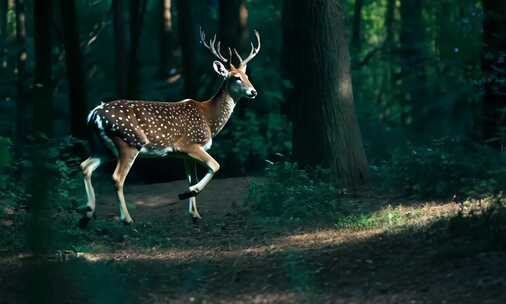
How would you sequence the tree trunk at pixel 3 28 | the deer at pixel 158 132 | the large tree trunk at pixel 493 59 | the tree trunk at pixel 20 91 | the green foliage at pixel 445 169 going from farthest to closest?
the tree trunk at pixel 3 28 < the tree trunk at pixel 20 91 < the large tree trunk at pixel 493 59 < the deer at pixel 158 132 < the green foliage at pixel 445 169

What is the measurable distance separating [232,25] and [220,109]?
18.6 ft

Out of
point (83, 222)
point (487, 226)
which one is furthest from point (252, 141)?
point (487, 226)

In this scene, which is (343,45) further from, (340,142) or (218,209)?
(218,209)

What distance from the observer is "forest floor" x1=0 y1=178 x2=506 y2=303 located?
23.7 feet

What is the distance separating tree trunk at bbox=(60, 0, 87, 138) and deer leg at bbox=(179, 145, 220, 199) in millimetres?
5800

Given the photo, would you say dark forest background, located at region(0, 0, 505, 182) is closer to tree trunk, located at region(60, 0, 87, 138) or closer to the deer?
tree trunk, located at region(60, 0, 87, 138)

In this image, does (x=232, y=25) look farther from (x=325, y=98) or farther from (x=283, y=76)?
(x=325, y=98)

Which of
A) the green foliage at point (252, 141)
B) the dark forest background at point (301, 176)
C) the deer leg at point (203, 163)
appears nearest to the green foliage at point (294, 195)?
the dark forest background at point (301, 176)

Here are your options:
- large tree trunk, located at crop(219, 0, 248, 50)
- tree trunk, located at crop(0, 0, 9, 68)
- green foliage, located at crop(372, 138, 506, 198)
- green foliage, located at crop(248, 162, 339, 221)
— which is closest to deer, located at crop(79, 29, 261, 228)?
green foliage, located at crop(248, 162, 339, 221)

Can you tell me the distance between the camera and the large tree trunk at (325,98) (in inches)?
531

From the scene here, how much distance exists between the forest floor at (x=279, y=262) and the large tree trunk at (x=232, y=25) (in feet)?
23.7

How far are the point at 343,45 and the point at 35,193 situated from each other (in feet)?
34.6

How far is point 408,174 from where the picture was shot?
12.5m

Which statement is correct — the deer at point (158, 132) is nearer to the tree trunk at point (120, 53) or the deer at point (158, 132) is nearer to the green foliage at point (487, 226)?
the green foliage at point (487, 226)
